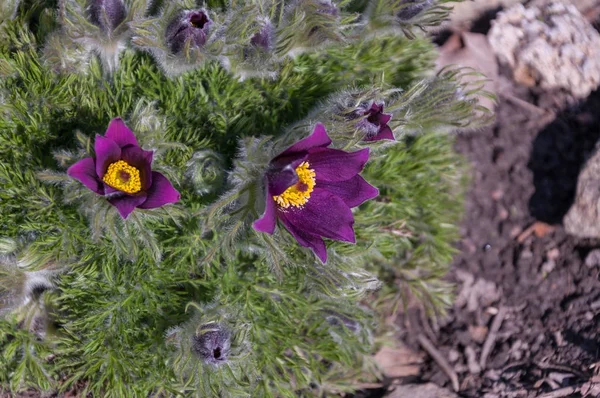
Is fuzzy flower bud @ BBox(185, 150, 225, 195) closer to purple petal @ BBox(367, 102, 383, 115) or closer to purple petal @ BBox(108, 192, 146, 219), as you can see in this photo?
purple petal @ BBox(108, 192, 146, 219)

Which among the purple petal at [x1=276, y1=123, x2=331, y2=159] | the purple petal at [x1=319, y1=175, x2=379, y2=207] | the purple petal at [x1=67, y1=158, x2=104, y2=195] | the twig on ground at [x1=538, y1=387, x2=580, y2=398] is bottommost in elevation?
the twig on ground at [x1=538, y1=387, x2=580, y2=398]

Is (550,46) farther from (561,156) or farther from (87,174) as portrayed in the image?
(87,174)

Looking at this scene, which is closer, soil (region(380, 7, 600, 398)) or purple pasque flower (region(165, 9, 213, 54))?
purple pasque flower (region(165, 9, 213, 54))

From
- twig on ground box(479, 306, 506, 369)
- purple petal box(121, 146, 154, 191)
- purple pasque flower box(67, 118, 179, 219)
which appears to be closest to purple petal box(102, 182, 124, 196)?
purple pasque flower box(67, 118, 179, 219)

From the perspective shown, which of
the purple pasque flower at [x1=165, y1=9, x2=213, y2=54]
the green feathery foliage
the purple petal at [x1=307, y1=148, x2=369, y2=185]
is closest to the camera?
the purple petal at [x1=307, y1=148, x2=369, y2=185]

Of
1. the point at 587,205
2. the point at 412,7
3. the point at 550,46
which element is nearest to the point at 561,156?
the point at 587,205

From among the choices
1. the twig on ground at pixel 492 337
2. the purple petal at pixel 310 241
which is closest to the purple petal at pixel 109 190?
the purple petal at pixel 310 241

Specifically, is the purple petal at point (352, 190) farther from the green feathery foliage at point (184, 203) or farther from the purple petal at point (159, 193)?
the purple petal at point (159, 193)

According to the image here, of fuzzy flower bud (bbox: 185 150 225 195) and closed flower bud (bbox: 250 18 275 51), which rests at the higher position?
closed flower bud (bbox: 250 18 275 51)
